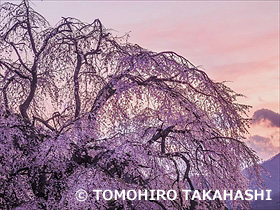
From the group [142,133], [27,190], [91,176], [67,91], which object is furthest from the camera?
[67,91]

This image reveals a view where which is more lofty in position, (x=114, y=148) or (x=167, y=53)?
(x=167, y=53)

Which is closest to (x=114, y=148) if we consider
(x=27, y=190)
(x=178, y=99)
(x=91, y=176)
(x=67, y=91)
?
(x=91, y=176)

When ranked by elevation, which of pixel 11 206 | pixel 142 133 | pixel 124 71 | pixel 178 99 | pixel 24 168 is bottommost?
pixel 11 206

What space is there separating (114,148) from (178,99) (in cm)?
203

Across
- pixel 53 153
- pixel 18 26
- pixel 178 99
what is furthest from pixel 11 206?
pixel 18 26

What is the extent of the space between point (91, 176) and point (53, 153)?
1.14m

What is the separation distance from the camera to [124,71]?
11727 millimetres

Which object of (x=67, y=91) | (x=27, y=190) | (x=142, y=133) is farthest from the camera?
(x=67, y=91)

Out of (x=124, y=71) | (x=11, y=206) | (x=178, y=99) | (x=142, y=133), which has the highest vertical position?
(x=124, y=71)

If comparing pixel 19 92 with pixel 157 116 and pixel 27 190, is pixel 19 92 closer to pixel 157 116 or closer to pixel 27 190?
pixel 27 190

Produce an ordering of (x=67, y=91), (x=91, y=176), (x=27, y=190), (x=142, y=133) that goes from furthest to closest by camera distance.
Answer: (x=67, y=91) < (x=27, y=190) < (x=142, y=133) < (x=91, y=176)

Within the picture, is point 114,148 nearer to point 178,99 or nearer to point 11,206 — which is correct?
point 178,99

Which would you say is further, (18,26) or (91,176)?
(18,26)

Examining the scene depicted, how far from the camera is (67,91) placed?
47.7 ft
